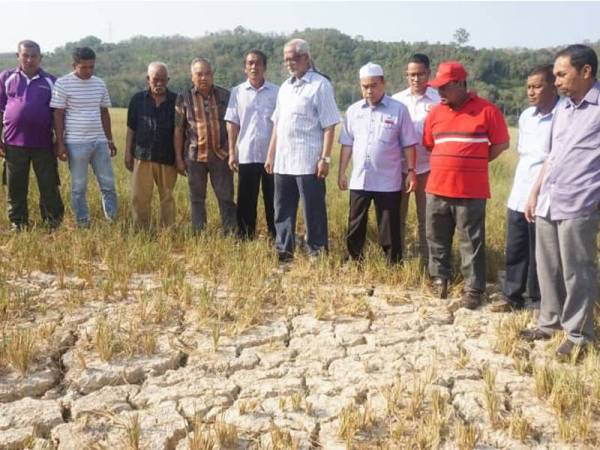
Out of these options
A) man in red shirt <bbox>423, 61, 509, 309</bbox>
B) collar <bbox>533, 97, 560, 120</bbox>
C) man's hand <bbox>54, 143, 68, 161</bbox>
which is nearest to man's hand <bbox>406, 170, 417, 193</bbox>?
man in red shirt <bbox>423, 61, 509, 309</bbox>

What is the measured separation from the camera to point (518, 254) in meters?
4.41

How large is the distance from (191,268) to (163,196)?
1.15 m

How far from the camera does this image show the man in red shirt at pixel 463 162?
13.8ft

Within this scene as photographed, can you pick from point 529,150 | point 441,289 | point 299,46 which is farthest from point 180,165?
point 529,150

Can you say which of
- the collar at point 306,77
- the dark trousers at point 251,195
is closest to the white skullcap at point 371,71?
the collar at point 306,77

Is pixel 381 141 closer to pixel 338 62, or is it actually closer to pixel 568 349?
pixel 568 349

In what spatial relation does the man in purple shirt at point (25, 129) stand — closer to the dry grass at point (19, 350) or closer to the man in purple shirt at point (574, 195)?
the dry grass at point (19, 350)

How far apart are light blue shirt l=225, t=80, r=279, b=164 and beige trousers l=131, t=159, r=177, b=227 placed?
0.85 metres

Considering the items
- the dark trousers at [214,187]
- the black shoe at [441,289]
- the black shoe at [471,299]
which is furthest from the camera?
the dark trousers at [214,187]

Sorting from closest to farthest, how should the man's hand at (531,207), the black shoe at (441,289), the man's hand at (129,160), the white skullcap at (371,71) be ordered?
the man's hand at (531,207)
the black shoe at (441,289)
the white skullcap at (371,71)
the man's hand at (129,160)

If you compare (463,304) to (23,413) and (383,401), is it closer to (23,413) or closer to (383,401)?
(383,401)

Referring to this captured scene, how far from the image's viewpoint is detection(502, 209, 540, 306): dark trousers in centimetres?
437

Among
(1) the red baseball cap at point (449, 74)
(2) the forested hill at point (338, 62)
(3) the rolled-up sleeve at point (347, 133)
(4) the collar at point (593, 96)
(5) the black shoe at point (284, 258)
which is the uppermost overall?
(2) the forested hill at point (338, 62)

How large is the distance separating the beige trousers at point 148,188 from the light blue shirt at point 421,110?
7.63ft
